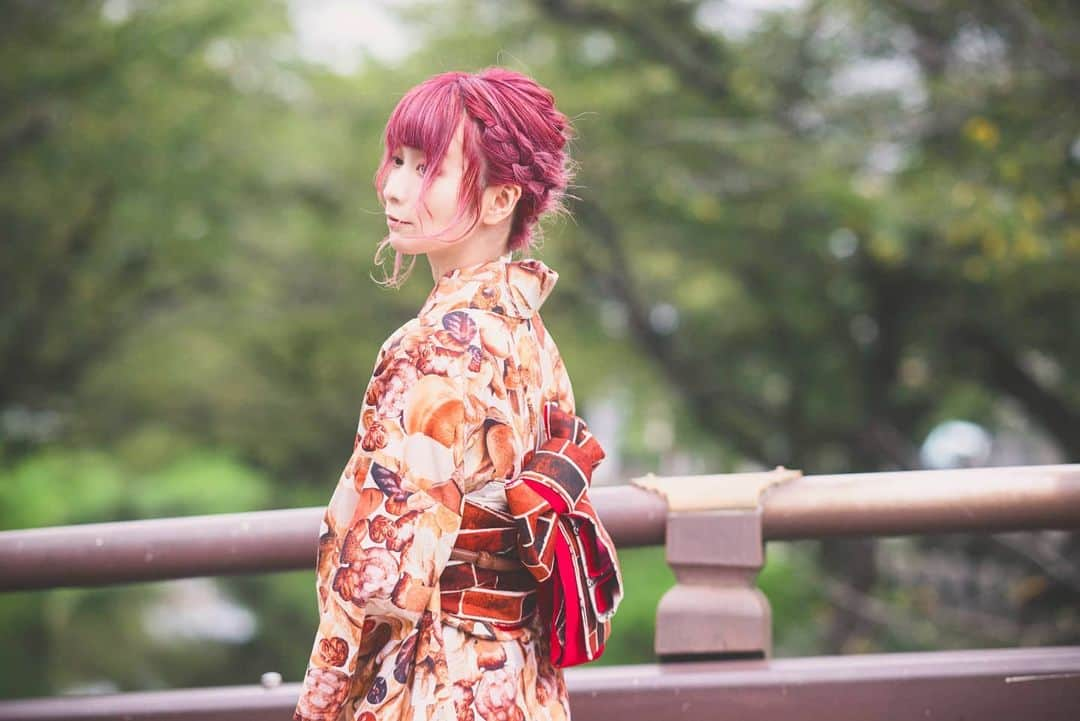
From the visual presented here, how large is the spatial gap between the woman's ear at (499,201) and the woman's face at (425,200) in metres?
0.04

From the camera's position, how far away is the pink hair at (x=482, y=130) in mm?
1657

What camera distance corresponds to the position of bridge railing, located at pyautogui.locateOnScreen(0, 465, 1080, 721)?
2.39 meters

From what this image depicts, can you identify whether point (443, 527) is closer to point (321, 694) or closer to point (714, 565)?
point (321, 694)

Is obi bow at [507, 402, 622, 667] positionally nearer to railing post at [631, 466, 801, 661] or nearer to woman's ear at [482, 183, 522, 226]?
woman's ear at [482, 183, 522, 226]

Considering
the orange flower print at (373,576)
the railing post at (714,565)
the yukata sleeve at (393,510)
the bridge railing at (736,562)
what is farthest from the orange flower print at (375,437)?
the railing post at (714,565)

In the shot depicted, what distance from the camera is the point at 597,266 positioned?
8.84m

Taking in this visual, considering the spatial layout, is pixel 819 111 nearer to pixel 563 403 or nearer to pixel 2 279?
pixel 2 279

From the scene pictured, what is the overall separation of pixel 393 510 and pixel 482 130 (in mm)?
555

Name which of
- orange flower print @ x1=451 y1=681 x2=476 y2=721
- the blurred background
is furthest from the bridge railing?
the blurred background

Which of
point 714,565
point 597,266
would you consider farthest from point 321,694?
point 597,266

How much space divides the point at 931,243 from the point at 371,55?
4.98 m

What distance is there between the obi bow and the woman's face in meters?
0.31

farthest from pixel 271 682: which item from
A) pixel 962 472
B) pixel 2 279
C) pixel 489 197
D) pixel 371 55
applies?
pixel 371 55

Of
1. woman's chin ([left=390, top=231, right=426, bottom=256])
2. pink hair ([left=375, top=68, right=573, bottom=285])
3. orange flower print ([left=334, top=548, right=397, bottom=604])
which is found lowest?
orange flower print ([left=334, top=548, right=397, bottom=604])
